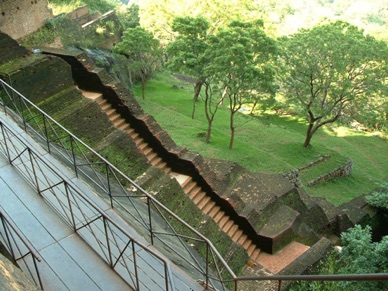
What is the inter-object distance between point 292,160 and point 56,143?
12992mm

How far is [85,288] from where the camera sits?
492cm

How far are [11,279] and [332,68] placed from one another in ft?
55.2

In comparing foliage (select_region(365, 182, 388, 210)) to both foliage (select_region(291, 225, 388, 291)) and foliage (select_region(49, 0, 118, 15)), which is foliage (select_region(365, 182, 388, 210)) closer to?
foliage (select_region(291, 225, 388, 291))

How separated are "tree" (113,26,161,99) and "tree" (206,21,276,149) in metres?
6.64

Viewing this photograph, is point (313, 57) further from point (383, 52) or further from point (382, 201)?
point (382, 201)

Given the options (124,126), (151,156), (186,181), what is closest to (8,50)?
(124,126)

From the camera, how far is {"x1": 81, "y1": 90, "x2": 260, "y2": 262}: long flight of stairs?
1059 cm

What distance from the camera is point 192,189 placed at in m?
10.8

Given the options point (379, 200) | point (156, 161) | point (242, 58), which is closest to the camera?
point (156, 161)

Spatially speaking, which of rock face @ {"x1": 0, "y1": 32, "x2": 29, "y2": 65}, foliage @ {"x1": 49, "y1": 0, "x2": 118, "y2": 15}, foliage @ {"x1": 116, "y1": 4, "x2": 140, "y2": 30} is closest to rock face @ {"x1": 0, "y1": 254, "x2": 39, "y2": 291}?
rock face @ {"x1": 0, "y1": 32, "x2": 29, "y2": 65}

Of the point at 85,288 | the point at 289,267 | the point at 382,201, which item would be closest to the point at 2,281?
the point at 85,288

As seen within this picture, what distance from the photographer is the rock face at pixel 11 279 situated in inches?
128

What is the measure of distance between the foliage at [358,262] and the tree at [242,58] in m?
7.76

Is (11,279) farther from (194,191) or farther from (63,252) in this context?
(194,191)
